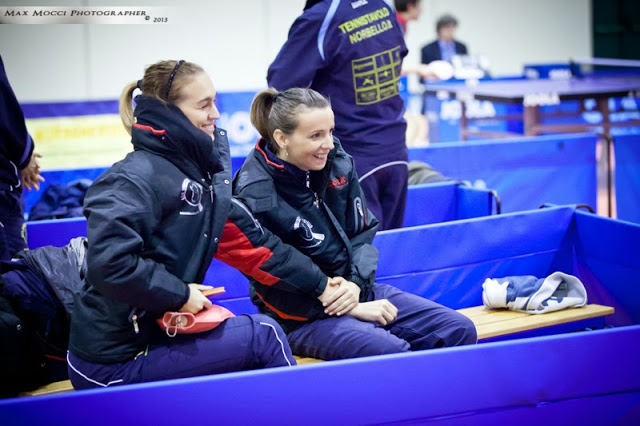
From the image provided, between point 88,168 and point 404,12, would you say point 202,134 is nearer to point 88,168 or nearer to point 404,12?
point 88,168

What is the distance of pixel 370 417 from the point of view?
232 centimetres

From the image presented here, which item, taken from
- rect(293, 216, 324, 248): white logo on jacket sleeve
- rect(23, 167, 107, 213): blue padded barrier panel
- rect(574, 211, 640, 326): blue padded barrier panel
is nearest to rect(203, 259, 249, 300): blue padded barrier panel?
rect(293, 216, 324, 248): white logo on jacket sleeve

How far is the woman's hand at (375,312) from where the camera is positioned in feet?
9.74

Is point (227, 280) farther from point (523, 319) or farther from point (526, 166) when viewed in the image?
point (526, 166)

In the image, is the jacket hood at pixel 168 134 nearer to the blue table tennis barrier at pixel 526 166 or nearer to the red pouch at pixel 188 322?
the red pouch at pixel 188 322

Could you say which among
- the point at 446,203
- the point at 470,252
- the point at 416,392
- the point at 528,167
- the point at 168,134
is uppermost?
the point at 168,134

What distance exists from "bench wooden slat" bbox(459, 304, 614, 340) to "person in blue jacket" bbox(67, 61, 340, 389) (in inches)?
44.7

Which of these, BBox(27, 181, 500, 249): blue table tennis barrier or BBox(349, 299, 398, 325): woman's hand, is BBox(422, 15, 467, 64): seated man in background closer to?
BBox(27, 181, 500, 249): blue table tennis barrier

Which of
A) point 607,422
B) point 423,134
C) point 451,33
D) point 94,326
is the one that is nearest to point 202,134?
point 94,326

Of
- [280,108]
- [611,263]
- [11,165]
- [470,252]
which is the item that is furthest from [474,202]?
[11,165]

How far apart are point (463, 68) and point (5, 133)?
8660 mm

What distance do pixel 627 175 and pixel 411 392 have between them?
14.0ft

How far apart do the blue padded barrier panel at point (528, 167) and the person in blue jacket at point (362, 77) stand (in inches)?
68.4

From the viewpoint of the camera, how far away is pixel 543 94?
308 inches
